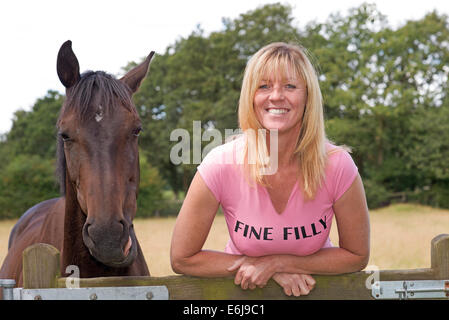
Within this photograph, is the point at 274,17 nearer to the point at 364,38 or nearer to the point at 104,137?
the point at 364,38

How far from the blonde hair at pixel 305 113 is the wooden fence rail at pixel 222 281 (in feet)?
1.56

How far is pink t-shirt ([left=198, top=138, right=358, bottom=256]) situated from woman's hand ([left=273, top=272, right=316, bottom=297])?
0.21 meters

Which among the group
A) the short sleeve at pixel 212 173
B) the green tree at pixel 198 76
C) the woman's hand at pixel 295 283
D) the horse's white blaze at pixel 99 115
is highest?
the green tree at pixel 198 76

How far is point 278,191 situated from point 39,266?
125 centimetres

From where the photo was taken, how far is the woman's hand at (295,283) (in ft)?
6.57

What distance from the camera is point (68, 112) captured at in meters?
2.77

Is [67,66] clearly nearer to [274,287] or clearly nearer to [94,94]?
[94,94]

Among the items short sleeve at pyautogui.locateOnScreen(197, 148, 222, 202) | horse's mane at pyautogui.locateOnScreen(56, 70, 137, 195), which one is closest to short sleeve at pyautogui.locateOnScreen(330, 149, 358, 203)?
short sleeve at pyautogui.locateOnScreen(197, 148, 222, 202)

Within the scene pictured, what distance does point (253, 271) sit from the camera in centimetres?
199

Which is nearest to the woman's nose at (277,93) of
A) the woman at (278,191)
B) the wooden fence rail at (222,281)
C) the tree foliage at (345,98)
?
the woman at (278,191)

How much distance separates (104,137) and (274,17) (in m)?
33.0

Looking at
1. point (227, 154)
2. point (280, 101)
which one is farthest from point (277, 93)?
point (227, 154)

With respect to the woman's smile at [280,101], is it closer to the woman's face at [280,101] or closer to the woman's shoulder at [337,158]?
the woman's face at [280,101]

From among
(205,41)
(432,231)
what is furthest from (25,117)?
(432,231)
